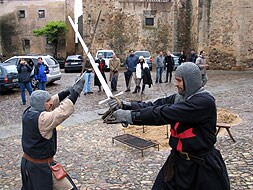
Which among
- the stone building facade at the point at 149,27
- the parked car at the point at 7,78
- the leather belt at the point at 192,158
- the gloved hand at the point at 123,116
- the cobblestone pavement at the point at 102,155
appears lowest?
the cobblestone pavement at the point at 102,155

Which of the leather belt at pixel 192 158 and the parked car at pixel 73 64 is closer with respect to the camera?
the leather belt at pixel 192 158

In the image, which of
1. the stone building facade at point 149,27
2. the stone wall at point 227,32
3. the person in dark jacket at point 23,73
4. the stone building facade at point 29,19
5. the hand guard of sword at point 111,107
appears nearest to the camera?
the hand guard of sword at point 111,107

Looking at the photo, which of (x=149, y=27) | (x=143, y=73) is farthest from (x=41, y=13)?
(x=143, y=73)

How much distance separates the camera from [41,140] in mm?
3305

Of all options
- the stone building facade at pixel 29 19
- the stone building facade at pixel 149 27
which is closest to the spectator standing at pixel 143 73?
the stone building facade at pixel 149 27

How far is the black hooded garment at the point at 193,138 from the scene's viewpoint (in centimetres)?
269

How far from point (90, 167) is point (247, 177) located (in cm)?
254

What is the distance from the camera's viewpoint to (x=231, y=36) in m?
20.2

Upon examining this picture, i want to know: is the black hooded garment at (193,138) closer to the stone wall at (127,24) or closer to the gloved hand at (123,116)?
the gloved hand at (123,116)

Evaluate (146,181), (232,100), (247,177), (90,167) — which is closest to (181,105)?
(146,181)

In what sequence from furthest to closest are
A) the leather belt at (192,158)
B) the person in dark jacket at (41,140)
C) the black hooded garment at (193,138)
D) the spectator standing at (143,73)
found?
the spectator standing at (143,73)
the person in dark jacket at (41,140)
the leather belt at (192,158)
the black hooded garment at (193,138)

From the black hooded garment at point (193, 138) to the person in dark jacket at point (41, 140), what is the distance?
927 millimetres

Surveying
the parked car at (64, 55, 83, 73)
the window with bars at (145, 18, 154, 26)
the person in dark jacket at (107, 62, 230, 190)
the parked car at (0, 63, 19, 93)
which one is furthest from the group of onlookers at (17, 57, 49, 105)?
the window with bars at (145, 18, 154, 26)

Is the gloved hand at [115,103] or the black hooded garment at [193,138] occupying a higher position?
the gloved hand at [115,103]
